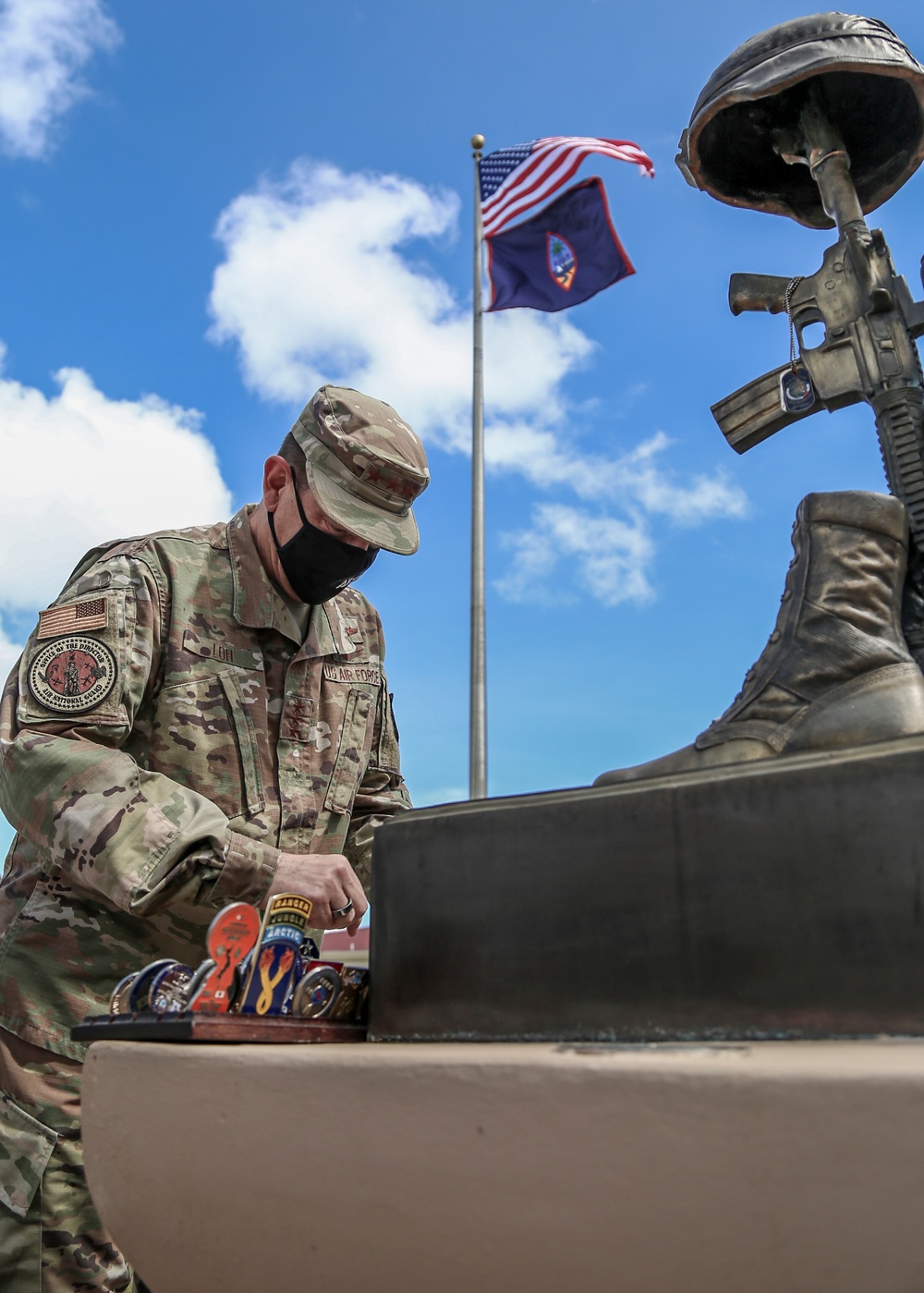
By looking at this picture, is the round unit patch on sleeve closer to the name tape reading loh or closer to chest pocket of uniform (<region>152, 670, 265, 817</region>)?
chest pocket of uniform (<region>152, 670, 265, 817</region>)

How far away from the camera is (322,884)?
1.66 metres

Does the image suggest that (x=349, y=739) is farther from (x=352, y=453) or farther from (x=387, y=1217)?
(x=387, y=1217)

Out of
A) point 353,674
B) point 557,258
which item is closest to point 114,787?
point 353,674

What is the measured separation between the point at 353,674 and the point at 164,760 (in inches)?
19.9

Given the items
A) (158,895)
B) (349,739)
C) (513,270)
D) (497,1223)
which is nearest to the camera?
(497,1223)

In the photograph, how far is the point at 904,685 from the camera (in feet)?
4.16

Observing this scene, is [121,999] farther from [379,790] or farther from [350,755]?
[379,790]

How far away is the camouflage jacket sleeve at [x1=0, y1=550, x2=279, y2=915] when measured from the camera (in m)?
1.63

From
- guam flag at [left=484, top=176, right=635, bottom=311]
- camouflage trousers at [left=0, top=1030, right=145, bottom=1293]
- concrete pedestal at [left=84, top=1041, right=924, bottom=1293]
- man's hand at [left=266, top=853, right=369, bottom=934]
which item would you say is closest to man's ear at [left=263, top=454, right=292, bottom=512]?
man's hand at [left=266, top=853, right=369, bottom=934]

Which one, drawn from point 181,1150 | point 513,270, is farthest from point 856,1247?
point 513,270

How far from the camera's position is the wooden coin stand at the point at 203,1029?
1.04 meters

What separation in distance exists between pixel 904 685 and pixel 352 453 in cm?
124

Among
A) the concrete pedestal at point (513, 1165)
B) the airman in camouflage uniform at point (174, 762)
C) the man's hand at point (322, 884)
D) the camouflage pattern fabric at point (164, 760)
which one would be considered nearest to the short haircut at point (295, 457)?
the airman in camouflage uniform at point (174, 762)

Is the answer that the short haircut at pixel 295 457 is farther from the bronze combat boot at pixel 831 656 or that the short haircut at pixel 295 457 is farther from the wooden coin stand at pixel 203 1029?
the wooden coin stand at pixel 203 1029
